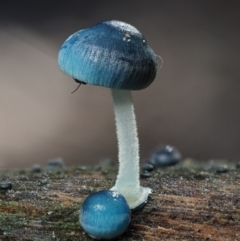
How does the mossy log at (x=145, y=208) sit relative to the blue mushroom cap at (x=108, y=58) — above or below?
below

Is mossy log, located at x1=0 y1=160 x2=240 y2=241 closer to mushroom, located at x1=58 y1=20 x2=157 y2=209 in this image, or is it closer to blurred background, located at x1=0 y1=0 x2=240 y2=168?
mushroom, located at x1=58 y1=20 x2=157 y2=209

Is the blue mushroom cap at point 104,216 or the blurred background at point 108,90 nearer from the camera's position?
the blue mushroom cap at point 104,216

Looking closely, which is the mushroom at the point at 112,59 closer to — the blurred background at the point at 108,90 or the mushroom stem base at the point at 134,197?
the mushroom stem base at the point at 134,197

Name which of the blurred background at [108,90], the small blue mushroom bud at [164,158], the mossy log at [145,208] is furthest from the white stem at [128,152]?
the blurred background at [108,90]

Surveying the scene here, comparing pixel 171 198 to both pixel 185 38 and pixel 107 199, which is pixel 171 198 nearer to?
pixel 107 199

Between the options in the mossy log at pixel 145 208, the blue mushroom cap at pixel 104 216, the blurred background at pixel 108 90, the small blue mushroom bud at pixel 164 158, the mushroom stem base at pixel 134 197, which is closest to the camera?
the blue mushroom cap at pixel 104 216

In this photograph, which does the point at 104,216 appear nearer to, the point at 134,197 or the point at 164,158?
the point at 134,197

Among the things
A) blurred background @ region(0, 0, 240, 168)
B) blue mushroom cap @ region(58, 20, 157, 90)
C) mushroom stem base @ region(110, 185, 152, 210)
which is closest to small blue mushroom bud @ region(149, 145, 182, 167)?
mushroom stem base @ region(110, 185, 152, 210)
